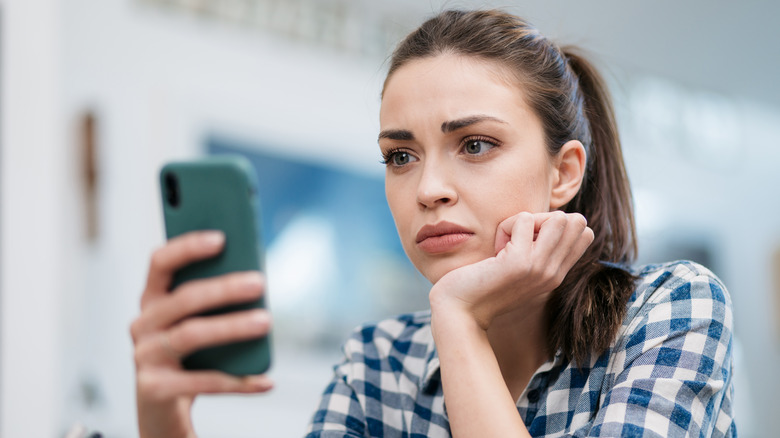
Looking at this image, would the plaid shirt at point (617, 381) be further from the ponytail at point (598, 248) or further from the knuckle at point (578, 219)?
the knuckle at point (578, 219)

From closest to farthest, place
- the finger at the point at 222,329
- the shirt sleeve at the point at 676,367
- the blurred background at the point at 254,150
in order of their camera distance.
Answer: the finger at the point at 222,329 < the shirt sleeve at the point at 676,367 < the blurred background at the point at 254,150

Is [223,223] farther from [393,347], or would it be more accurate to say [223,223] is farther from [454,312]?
[393,347]

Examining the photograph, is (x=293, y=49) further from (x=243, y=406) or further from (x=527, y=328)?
(x=527, y=328)

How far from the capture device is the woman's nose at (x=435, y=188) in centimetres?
95

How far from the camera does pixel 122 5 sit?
99.0 inches

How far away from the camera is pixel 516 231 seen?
920mm

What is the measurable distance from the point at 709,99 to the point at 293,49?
2.63m

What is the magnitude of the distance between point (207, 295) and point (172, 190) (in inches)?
5.2

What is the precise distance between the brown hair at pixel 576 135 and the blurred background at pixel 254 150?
0.13m

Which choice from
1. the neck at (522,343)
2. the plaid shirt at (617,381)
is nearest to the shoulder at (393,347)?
the plaid shirt at (617,381)

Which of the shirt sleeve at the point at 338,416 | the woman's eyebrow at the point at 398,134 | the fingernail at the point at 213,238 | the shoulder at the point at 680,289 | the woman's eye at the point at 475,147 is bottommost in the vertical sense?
the shirt sleeve at the point at 338,416

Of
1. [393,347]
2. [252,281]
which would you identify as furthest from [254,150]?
[252,281]

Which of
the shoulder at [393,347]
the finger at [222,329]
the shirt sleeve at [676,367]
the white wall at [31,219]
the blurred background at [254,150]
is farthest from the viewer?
the blurred background at [254,150]

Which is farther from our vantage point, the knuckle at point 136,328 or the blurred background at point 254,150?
the blurred background at point 254,150
